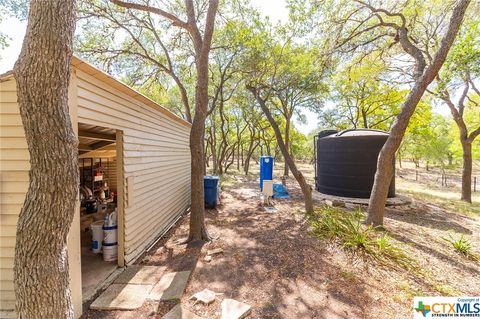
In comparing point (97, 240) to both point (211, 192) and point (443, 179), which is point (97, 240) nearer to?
point (211, 192)

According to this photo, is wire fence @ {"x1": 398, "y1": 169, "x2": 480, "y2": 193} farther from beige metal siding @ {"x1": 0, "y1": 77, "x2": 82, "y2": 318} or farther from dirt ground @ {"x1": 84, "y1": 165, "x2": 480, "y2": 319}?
beige metal siding @ {"x1": 0, "y1": 77, "x2": 82, "y2": 318}

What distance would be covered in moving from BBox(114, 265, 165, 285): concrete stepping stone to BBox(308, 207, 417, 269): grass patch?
11.8ft

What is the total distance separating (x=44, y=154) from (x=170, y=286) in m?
2.67

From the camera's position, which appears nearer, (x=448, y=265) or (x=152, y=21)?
(x=448, y=265)

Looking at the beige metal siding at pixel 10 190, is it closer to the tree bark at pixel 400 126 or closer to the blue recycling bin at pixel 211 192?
the blue recycling bin at pixel 211 192

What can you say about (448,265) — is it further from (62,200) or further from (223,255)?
(62,200)

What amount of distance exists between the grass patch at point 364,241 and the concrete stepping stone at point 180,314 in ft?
10.7

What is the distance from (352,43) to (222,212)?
8.17 meters

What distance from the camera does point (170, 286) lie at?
10.8ft

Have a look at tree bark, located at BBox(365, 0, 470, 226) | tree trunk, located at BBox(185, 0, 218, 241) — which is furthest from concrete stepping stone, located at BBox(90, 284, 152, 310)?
tree bark, located at BBox(365, 0, 470, 226)

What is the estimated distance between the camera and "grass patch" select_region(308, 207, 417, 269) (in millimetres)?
3955

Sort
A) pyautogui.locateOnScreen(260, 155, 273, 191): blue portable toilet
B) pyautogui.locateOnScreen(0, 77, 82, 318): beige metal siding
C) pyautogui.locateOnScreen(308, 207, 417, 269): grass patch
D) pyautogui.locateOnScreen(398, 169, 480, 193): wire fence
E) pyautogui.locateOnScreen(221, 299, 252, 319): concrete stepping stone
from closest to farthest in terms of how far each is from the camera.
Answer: pyautogui.locateOnScreen(0, 77, 82, 318): beige metal siding → pyautogui.locateOnScreen(221, 299, 252, 319): concrete stepping stone → pyautogui.locateOnScreen(308, 207, 417, 269): grass patch → pyautogui.locateOnScreen(260, 155, 273, 191): blue portable toilet → pyautogui.locateOnScreen(398, 169, 480, 193): wire fence

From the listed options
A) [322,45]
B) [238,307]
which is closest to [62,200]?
[238,307]

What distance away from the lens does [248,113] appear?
18516 millimetres
